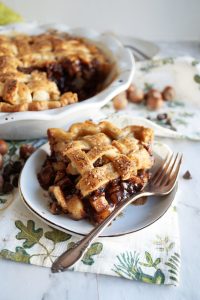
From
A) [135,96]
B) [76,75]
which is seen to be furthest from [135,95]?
[76,75]

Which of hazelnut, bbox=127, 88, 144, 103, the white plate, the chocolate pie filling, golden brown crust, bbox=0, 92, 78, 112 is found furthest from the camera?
hazelnut, bbox=127, 88, 144, 103

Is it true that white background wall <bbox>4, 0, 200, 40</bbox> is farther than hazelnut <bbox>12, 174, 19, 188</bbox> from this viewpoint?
Yes

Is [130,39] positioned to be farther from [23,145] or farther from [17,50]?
[23,145]

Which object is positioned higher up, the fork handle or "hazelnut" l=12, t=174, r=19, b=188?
the fork handle

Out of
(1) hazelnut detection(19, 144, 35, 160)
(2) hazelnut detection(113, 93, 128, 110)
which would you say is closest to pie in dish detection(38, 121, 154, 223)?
(1) hazelnut detection(19, 144, 35, 160)

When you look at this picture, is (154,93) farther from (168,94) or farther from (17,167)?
(17,167)

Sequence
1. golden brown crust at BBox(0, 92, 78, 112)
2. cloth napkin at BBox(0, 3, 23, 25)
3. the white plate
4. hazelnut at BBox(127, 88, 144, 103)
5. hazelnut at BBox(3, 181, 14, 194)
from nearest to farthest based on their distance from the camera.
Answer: the white plate, hazelnut at BBox(3, 181, 14, 194), golden brown crust at BBox(0, 92, 78, 112), hazelnut at BBox(127, 88, 144, 103), cloth napkin at BBox(0, 3, 23, 25)

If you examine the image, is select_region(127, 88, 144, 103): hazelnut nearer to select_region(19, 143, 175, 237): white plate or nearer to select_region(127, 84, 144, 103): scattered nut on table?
select_region(127, 84, 144, 103): scattered nut on table
